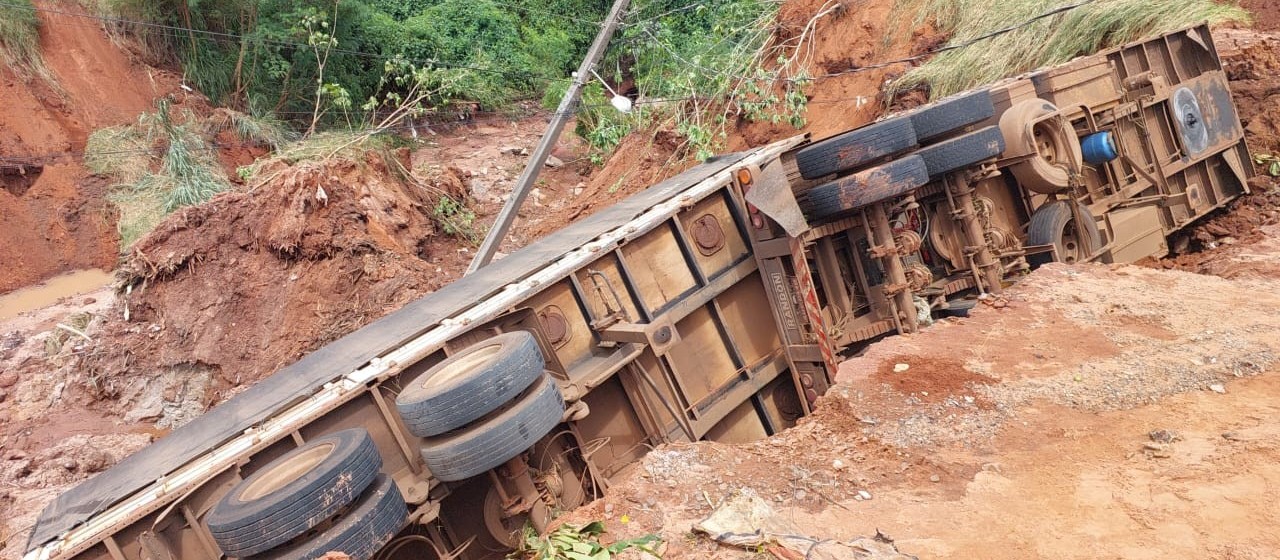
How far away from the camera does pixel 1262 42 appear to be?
9.77m

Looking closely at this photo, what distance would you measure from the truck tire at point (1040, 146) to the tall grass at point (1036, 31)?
173 inches

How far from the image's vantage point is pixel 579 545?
12.2ft

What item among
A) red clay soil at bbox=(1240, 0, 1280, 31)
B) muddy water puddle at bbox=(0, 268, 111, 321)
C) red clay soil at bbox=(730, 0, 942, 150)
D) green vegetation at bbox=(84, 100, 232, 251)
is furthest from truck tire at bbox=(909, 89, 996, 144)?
muddy water puddle at bbox=(0, 268, 111, 321)

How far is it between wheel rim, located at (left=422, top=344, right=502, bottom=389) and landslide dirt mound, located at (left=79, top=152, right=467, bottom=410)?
6.72 m

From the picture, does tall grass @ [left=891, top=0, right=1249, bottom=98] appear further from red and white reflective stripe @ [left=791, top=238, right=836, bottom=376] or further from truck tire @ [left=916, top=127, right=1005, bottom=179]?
red and white reflective stripe @ [left=791, top=238, right=836, bottom=376]

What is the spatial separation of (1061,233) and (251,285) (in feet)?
33.5

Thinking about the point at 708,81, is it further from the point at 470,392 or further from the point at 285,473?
the point at 285,473

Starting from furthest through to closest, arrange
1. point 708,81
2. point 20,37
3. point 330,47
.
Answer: point 330,47, point 708,81, point 20,37

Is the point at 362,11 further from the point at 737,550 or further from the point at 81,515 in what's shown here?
the point at 737,550

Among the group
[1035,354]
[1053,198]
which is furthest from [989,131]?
[1035,354]

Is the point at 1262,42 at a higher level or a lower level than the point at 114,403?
lower

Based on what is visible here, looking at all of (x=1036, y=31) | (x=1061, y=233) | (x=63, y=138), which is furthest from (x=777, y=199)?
(x=63, y=138)

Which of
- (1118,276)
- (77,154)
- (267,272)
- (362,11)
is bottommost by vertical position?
(1118,276)

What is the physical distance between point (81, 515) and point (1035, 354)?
608 cm
